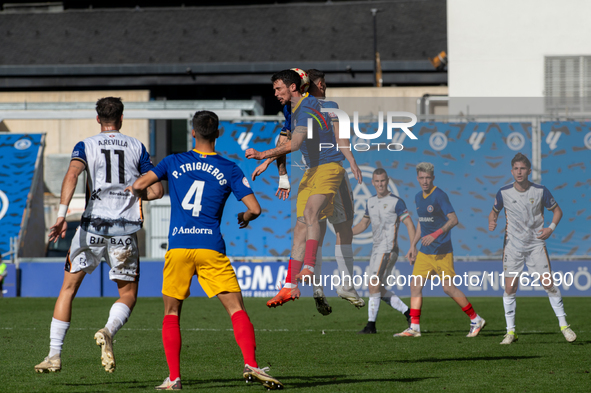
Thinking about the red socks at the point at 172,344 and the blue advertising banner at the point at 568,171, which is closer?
the red socks at the point at 172,344

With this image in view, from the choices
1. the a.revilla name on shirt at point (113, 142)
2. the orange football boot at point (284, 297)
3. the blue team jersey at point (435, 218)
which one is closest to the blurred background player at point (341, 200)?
the orange football boot at point (284, 297)

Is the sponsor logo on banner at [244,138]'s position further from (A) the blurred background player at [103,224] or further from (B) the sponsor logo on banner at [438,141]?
(A) the blurred background player at [103,224]

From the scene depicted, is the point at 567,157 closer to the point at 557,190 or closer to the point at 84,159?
the point at 557,190

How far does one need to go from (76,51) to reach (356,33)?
1212 cm

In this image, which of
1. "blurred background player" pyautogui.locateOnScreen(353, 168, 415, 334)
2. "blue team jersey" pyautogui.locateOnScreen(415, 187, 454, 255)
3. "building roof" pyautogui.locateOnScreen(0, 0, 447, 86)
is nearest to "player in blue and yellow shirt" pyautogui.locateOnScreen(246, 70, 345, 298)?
"blue team jersey" pyautogui.locateOnScreen(415, 187, 454, 255)

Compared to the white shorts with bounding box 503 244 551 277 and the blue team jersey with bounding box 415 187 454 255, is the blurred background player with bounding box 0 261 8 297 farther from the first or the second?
the white shorts with bounding box 503 244 551 277

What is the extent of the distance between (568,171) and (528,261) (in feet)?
28.3

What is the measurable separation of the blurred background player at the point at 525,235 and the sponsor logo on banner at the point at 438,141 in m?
7.72

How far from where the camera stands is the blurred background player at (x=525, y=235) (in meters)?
10.4

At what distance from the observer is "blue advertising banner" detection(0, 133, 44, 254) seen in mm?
19547

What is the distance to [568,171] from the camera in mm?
18422

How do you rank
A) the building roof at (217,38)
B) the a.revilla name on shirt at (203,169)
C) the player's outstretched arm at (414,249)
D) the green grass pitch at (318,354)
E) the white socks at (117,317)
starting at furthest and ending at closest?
the building roof at (217,38)
the player's outstretched arm at (414,249)
the green grass pitch at (318,354)
the white socks at (117,317)
the a.revilla name on shirt at (203,169)

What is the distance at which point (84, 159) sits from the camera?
22.4 feet

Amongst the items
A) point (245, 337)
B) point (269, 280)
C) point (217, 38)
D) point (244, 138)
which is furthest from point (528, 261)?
point (217, 38)
